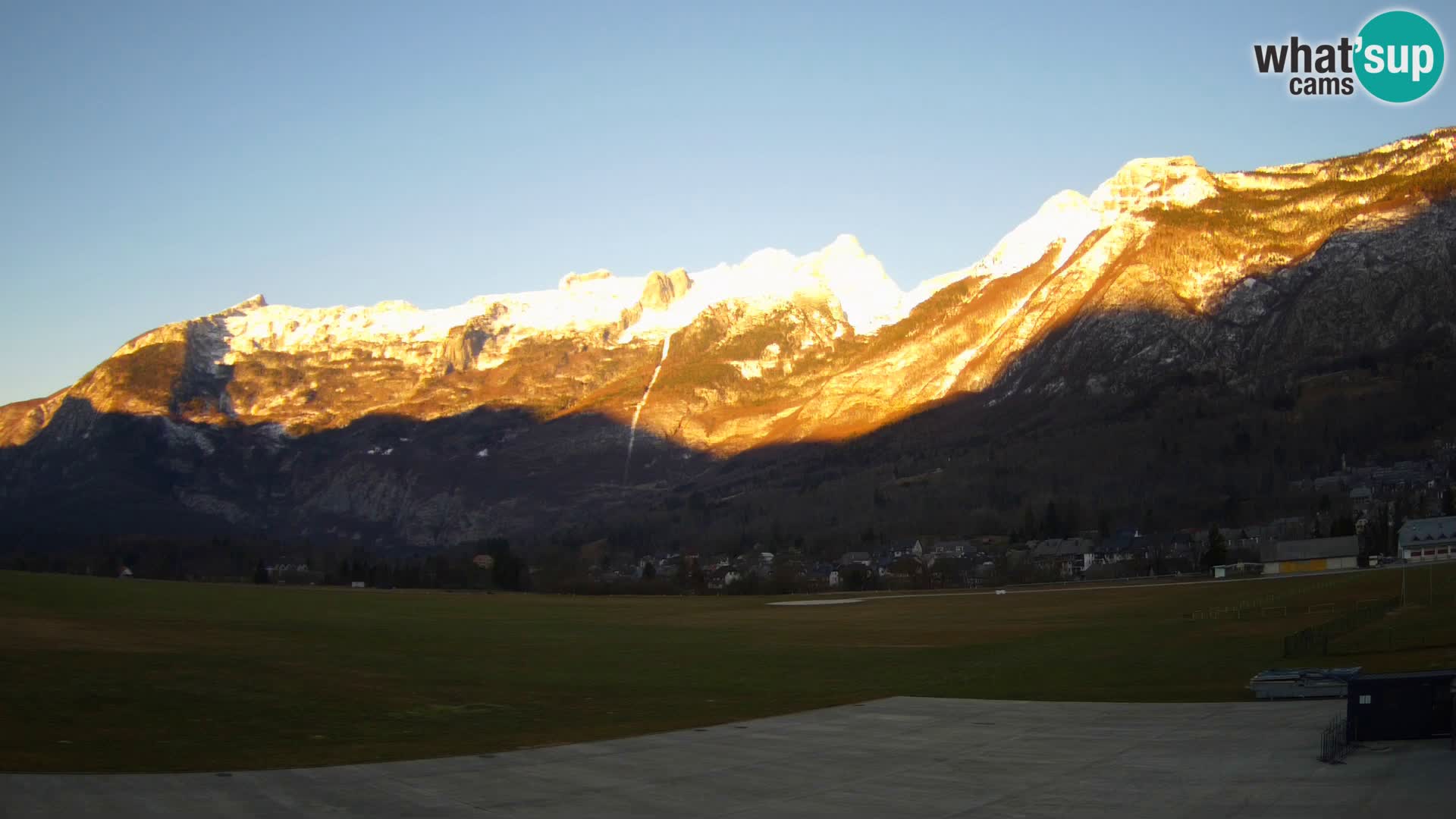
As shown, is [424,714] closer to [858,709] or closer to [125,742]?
[125,742]

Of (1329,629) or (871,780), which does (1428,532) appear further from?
(871,780)

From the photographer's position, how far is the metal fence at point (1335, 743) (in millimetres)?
32688

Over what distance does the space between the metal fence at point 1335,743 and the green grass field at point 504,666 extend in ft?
41.0

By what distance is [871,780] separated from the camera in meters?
33.8

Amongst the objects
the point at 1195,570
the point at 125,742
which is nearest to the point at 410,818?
the point at 125,742

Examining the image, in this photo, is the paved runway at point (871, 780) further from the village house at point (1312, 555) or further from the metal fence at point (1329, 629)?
the village house at point (1312, 555)

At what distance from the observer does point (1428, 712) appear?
3388 centimetres

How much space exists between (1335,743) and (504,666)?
44875 millimetres

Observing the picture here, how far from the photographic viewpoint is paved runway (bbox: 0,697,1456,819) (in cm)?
2906

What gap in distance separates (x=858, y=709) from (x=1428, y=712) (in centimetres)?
2132

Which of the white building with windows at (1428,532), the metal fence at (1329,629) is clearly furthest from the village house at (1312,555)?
the metal fence at (1329,629)

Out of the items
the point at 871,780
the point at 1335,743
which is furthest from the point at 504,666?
the point at 1335,743

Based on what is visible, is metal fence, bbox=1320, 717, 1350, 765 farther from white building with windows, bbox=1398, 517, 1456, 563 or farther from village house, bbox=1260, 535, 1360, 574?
village house, bbox=1260, 535, 1360, 574

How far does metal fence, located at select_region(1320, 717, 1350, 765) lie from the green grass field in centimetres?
1250
